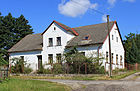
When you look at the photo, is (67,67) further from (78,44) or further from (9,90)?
(9,90)

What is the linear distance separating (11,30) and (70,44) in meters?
25.2

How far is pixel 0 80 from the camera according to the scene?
12180mm

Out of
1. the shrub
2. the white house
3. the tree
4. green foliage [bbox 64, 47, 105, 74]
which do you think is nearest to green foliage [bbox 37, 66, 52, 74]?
the white house

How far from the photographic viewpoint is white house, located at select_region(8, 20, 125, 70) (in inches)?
1057

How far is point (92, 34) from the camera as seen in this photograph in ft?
95.0

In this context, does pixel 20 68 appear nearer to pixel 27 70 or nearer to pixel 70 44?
pixel 27 70

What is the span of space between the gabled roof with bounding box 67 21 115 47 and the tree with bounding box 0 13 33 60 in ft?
66.9

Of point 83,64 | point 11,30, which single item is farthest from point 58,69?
point 11,30

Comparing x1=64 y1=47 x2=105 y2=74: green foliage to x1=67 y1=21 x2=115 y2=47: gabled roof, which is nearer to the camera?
x1=64 y1=47 x2=105 y2=74: green foliage

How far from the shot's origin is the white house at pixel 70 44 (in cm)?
2686

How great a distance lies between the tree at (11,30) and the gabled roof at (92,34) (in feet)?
66.9

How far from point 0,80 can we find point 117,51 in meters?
22.6

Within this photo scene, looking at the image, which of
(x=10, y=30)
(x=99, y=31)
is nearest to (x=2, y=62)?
(x=99, y=31)

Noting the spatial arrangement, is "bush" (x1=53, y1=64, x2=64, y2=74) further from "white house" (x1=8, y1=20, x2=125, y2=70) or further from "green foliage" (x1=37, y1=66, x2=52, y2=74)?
"white house" (x1=8, y1=20, x2=125, y2=70)
